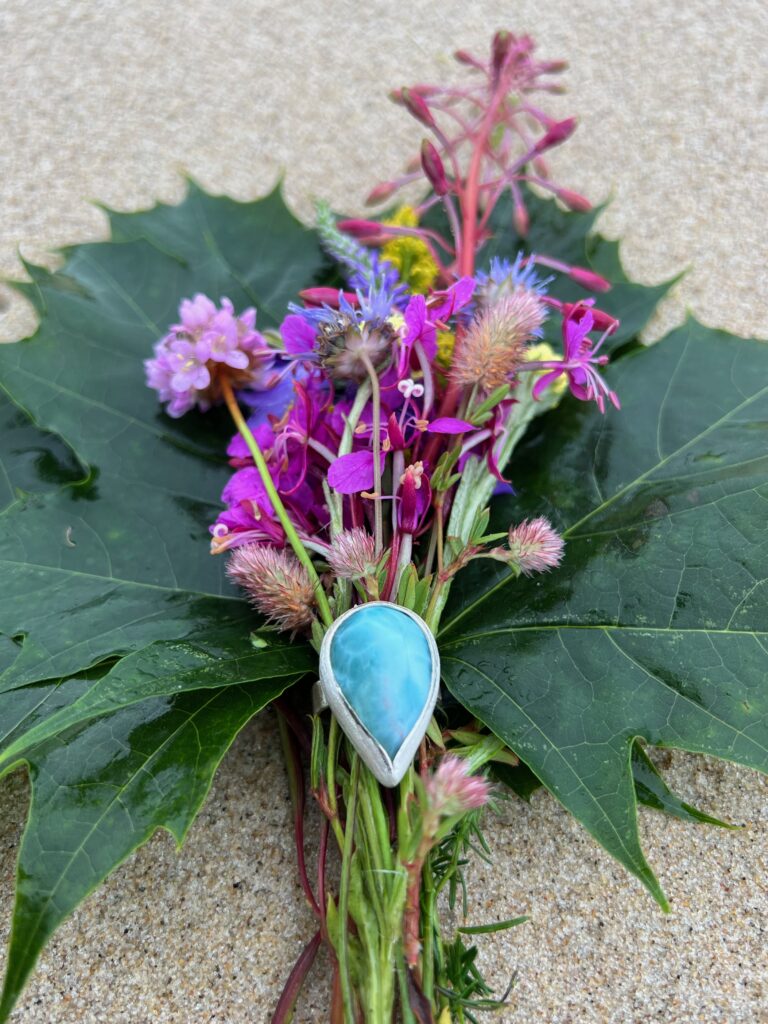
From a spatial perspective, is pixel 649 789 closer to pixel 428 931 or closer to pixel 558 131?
pixel 428 931

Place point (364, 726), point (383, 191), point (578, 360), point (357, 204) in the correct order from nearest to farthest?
point (364, 726) → point (578, 360) → point (383, 191) → point (357, 204)

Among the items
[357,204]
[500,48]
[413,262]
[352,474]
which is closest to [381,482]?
[352,474]

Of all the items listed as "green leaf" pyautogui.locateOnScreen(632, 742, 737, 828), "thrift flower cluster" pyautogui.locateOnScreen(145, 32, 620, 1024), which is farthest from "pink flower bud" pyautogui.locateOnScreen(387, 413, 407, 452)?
"green leaf" pyautogui.locateOnScreen(632, 742, 737, 828)

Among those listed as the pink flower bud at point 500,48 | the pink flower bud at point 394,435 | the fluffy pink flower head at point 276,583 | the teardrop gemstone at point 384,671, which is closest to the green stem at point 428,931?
the teardrop gemstone at point 384,671

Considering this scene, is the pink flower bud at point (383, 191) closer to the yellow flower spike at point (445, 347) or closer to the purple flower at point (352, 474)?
the yellow flower spike at point (445, 347)

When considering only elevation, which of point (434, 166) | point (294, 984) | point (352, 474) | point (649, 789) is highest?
point (434, 166)

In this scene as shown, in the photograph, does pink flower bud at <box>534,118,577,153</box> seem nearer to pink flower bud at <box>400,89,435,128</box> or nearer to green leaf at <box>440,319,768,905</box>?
pink flower bud at <box>400,89,435,128</box>

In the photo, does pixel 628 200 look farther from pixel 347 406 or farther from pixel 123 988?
pixel 123 988

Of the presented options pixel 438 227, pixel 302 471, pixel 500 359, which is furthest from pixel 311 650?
pixel 438 227
